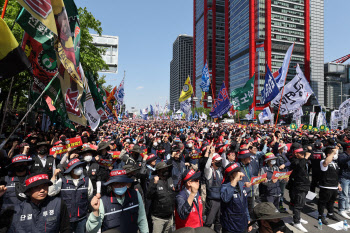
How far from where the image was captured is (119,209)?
3.31m

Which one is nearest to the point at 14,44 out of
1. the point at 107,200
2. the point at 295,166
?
the point at 107,200

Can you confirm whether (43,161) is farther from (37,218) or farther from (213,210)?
(213,210)

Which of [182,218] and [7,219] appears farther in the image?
[182,218]

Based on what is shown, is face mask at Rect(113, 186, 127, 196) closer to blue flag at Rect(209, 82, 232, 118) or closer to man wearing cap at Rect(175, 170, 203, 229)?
man wearing cap at Rect(175, 170, 203, 229)

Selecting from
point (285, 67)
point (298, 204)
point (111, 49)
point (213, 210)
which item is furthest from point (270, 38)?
point (213, 210)

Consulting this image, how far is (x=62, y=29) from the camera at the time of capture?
5.49 meters

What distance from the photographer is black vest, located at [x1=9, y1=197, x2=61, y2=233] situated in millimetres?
2920

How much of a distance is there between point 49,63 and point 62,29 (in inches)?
105

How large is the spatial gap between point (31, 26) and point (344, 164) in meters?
9.67

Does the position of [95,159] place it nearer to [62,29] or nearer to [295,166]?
[62,29]

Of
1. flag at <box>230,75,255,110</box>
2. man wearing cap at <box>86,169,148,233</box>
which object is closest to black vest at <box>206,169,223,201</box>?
man wearing cap at <box>86,169,148,233</box>

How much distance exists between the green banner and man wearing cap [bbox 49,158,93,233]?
10.7 feet

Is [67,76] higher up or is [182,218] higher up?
[67,76]

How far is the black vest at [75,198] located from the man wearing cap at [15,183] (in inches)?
27.1
